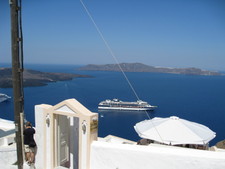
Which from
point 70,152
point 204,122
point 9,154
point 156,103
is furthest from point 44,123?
point 156,103

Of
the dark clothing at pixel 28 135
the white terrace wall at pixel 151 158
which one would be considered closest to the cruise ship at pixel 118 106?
the dark clothing at pixel 28 135

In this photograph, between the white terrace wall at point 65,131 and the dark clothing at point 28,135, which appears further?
the dark clothing at point 28,135

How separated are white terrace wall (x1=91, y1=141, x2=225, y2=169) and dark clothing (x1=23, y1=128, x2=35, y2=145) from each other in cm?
182

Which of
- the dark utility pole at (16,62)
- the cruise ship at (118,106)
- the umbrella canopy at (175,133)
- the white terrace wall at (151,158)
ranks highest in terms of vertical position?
the dark utility pole at (16,62)

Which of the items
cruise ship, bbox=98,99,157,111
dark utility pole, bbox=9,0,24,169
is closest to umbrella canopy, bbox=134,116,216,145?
dark utility pole, bbox=9,0,24,169

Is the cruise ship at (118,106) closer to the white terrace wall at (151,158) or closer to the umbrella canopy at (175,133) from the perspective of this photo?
the umbrella canopy at (175,133)

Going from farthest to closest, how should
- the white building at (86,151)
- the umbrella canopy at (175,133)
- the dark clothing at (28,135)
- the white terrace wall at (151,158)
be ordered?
the umbrella canopy at (175,133)
the dark clothing at (28,135)
the white building at (86,151)
the white terrace wall at (151,158)

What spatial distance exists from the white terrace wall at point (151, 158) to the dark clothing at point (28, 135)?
1.82m

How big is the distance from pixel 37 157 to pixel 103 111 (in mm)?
58360

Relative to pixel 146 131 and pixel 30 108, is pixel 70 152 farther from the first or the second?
pixel 30 108

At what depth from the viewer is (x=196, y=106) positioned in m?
70.2

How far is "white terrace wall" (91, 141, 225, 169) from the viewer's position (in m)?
4.34

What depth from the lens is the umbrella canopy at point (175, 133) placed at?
729 centimetres

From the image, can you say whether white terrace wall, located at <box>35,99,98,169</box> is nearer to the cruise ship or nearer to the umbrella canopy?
the umbrella canopy
